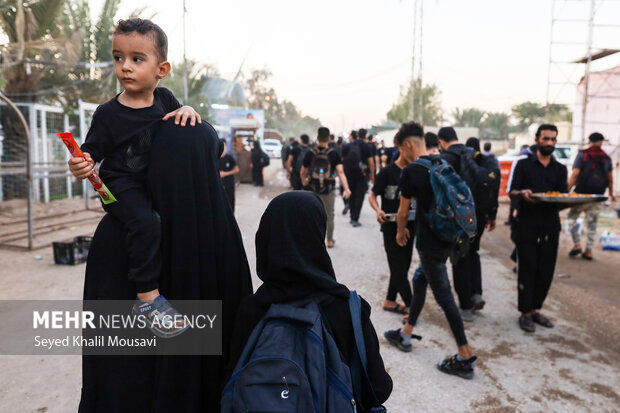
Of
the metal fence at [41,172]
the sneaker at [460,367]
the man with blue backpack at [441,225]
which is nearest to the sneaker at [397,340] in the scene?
the man with blue backpack at [441,225]

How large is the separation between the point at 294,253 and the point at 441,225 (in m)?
2.42

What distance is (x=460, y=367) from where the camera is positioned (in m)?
3.66

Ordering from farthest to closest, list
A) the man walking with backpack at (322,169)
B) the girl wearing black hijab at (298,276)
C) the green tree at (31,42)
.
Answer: the green tree at (31,42)
the man walking with backpack at (322,169)
the girl wearing black hijab at (298,276)

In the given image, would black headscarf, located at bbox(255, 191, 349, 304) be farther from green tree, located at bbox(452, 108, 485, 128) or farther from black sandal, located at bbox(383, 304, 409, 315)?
green tree, located at bbox(452, 108, 485, 128)

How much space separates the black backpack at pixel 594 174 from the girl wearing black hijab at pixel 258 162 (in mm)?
12418

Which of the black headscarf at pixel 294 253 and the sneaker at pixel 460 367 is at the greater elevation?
the black headscarf at pixel 294 253

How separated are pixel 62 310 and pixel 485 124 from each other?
66.3 meters

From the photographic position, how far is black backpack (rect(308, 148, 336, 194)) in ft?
24.8

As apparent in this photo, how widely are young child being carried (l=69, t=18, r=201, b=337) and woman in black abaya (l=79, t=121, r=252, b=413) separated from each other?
6cm

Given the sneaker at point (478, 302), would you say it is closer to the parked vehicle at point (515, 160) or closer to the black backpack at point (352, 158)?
the black backpack at point (352, 158)

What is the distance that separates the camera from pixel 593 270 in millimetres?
7113

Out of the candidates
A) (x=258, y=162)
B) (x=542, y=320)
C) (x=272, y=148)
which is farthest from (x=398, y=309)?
(x=272, y=148)

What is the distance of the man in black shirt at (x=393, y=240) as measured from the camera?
4.73 m

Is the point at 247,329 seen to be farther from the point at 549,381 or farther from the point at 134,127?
the point at 549,381
